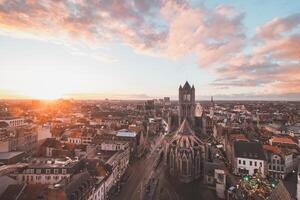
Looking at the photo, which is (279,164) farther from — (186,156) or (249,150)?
(186,156)

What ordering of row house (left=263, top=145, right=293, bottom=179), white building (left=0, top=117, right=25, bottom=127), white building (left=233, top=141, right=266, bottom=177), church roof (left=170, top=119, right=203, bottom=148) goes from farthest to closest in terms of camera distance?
1. white building (left=0, top=117, right=25, bottom=127)
2. white building (left=233, top=141, right=266, bottom=177)
3. row house (left=263, top=145, right=293, bottom=179)
4. church roof (left=170, top=119, right=203, bottom=148)

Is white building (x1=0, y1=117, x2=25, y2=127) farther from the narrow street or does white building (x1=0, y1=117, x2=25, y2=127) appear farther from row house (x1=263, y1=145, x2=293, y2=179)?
row house (x1=263, y1=145, x2=293, y2=179)

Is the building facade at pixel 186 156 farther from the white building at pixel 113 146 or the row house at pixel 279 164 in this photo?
the row house at pixel 279 164

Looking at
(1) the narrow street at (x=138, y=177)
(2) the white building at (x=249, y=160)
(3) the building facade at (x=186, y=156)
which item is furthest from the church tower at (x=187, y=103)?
(2) the white building at (x=249, y=160)

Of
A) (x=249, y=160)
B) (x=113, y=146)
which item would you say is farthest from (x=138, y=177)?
(x=249, y=160)

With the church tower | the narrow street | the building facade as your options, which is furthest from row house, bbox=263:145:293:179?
the narrow street
